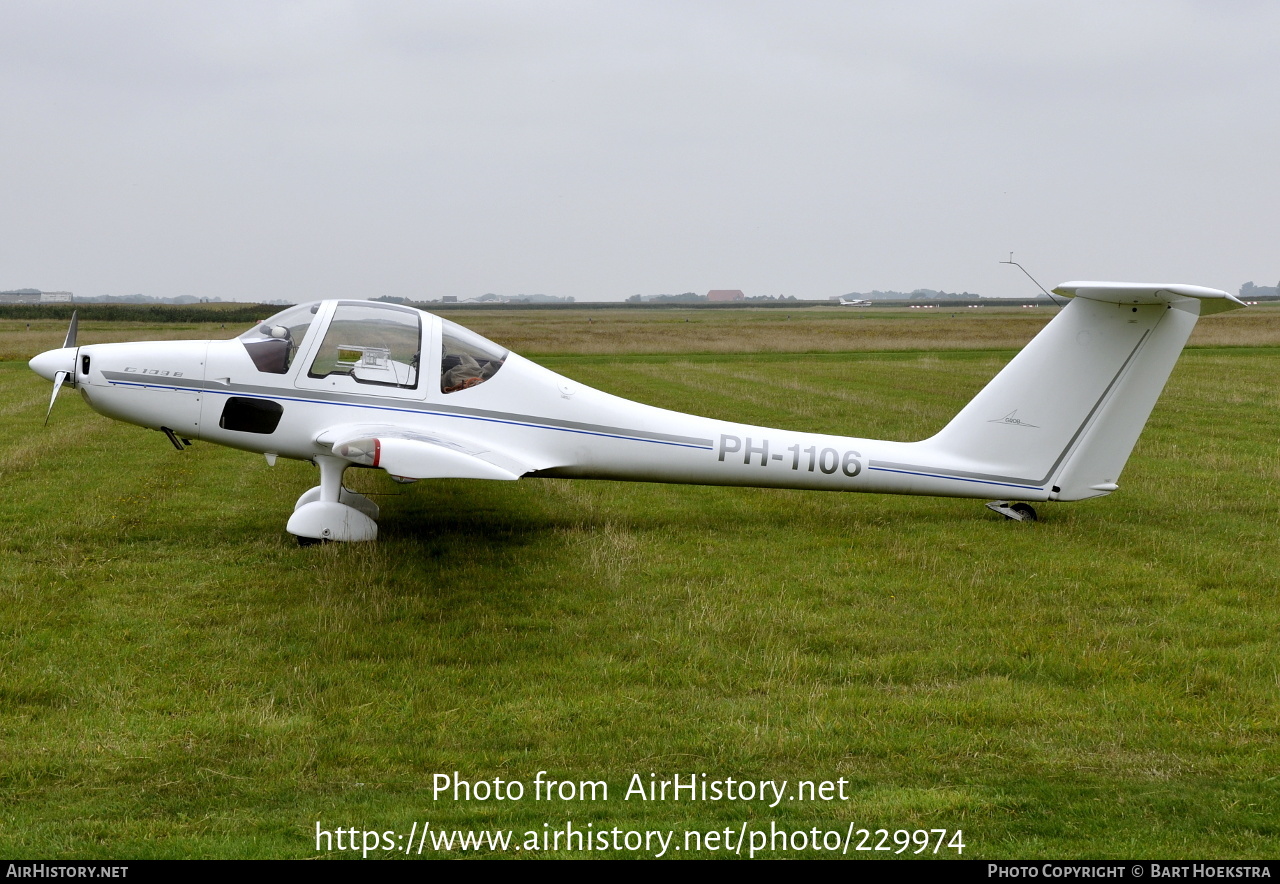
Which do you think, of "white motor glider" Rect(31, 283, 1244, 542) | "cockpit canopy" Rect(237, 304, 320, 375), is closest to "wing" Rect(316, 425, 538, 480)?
"white motor glider" Rect(31, 283, 1244, 542)

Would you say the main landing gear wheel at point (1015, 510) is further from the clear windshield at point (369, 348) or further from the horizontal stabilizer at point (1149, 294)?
the clear windshield at point (369, 348)

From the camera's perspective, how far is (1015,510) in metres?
10.3

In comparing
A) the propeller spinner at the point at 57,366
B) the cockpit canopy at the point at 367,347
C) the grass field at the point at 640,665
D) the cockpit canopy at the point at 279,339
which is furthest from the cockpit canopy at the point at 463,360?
the propeller spinner at the point at 57,366

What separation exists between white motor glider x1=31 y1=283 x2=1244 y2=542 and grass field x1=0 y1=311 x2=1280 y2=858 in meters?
0.66

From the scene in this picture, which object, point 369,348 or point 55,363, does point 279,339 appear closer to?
point 369,348

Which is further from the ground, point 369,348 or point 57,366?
point 369,348

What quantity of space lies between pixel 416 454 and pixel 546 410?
2.03m

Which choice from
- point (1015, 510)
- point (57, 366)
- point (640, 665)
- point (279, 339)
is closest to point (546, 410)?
point (279, 339)

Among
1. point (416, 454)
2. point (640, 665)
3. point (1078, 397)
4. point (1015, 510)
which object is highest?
point (1078, 397)

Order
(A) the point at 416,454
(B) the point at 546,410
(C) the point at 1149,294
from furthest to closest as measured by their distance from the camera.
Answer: (B) the point at 546,410 < (C) the point at 1149,294 < (A) the point at 416,454

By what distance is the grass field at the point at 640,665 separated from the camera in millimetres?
4465

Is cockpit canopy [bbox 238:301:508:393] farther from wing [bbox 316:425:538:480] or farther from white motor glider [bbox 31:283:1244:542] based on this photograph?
wing [bbox 316:425:538:480]

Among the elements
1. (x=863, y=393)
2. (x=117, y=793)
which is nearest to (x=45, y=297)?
(x=863, y=393)

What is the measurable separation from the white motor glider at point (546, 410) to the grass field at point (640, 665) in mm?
663
